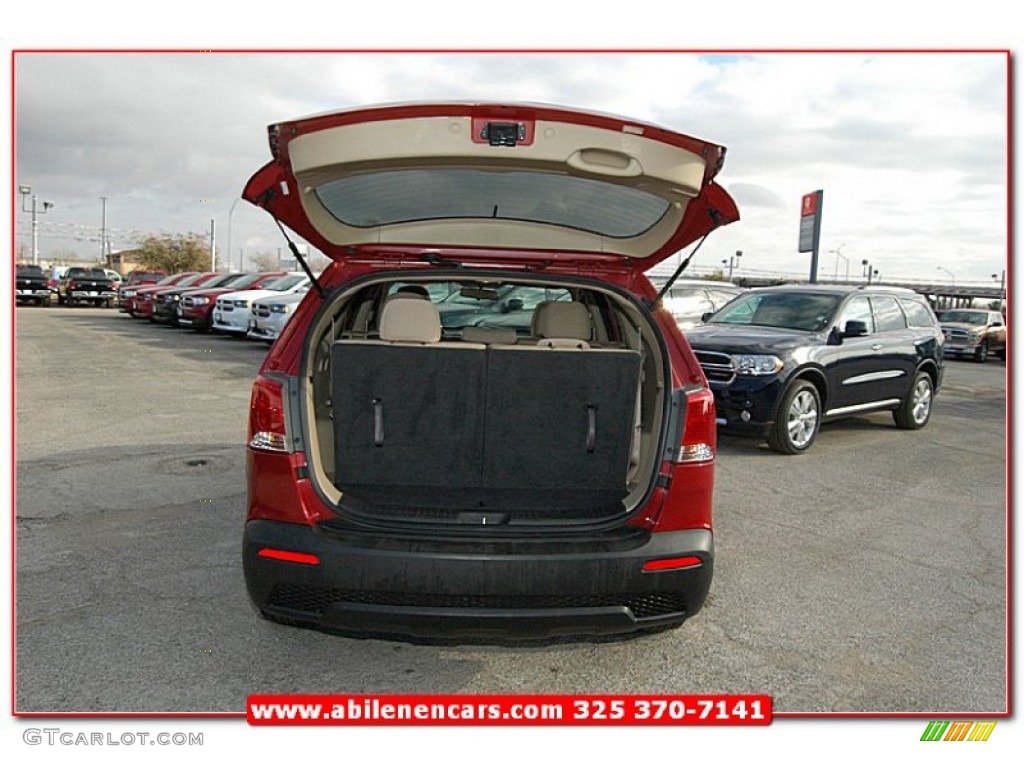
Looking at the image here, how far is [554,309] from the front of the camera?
4027 millimetres

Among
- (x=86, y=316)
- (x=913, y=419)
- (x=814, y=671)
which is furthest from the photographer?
(x=86, y=316)

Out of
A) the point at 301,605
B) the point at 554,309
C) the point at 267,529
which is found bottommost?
the point at 301,605

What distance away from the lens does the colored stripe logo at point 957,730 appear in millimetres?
2924

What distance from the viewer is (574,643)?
3.21 meters

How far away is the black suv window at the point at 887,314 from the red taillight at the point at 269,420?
7463mm

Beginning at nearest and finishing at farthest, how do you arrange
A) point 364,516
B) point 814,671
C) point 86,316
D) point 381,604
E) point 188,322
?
point 381,604, point 364,516, point 814,671, point 188,322, point 86,316

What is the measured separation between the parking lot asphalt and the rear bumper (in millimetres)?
448

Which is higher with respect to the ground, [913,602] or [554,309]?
[554,309]

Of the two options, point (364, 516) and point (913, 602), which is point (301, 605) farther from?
point (913, 602)

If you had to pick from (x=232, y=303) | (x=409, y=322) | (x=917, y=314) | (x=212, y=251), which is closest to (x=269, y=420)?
(x=409, y=322)

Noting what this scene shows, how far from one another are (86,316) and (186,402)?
19450 millimetres

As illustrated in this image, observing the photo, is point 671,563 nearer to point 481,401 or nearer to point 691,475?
point 691,475

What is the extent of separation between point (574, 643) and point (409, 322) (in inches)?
62.2

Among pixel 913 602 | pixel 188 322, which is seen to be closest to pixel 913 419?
pixel 913 602
